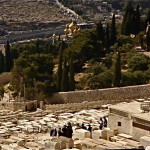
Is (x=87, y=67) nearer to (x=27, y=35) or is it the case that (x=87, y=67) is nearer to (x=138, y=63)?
(x=138, y=63)

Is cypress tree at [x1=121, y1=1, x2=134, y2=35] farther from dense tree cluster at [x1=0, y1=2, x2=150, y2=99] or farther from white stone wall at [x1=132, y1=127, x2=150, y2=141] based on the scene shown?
white stone wall at [x1=132, y1=127, x2=150, y2=141]

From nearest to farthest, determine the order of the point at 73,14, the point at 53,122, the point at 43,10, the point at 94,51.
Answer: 1. the point at 53,122
2. the point at 94,51
3. the point at 73,14
4. the point at 43,10

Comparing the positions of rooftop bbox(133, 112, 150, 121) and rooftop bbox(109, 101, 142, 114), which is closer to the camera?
rooftop bbox(133, 112, 150, 121)

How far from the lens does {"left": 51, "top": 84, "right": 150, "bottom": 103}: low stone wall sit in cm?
2709

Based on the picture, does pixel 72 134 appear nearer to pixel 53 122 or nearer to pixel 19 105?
pixel 53 122

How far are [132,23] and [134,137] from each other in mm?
24587

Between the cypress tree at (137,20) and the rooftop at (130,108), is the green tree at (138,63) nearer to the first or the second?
the cypress tree at (137,20)

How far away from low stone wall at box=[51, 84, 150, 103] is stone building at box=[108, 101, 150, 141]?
8.84 meters

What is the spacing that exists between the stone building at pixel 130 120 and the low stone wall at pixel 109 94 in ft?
29.0

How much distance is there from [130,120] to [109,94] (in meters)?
11.0

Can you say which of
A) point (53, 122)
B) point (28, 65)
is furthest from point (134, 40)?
point (53, 122)

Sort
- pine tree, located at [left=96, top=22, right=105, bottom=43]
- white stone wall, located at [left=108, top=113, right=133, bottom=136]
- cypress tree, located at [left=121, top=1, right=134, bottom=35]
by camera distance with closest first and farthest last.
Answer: white stone wall, located at [left=108, top=113, right=133, bottom=136] < pine tree, located at [left=96, top=22, right=105, bottom=43] < cypress tree, located at [left=121, top=1, right=134, bottom=35]

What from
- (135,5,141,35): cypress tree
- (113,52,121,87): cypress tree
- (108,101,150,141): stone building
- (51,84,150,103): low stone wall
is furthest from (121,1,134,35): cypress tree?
(108,101,150,141): stone building

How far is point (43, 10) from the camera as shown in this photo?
461ft
